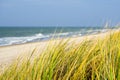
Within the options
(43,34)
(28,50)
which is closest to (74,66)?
(28,50)

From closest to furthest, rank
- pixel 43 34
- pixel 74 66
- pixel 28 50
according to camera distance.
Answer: pixel 74 66, pixel 28 50, pixel 43 34

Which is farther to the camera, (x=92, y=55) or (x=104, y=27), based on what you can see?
(x=104, y=27)

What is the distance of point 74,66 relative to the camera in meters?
2.32

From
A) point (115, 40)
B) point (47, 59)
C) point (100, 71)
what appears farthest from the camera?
point (115, 40)

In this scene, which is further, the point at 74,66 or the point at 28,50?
the point at 28,50

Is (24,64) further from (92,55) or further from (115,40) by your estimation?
(115,40)

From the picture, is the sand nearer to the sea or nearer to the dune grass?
the sea

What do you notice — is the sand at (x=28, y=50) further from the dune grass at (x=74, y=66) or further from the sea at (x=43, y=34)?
the dune grass at (x=74, y=66)

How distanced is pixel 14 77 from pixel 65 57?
502mm

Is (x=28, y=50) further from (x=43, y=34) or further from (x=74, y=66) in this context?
(x=43, y=34)

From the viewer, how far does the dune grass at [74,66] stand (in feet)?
7.22

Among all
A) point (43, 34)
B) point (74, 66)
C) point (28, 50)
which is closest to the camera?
point (74, 66)

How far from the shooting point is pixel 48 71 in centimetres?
225

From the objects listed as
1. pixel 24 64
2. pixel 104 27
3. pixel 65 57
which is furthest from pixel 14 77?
pixel 104 27
